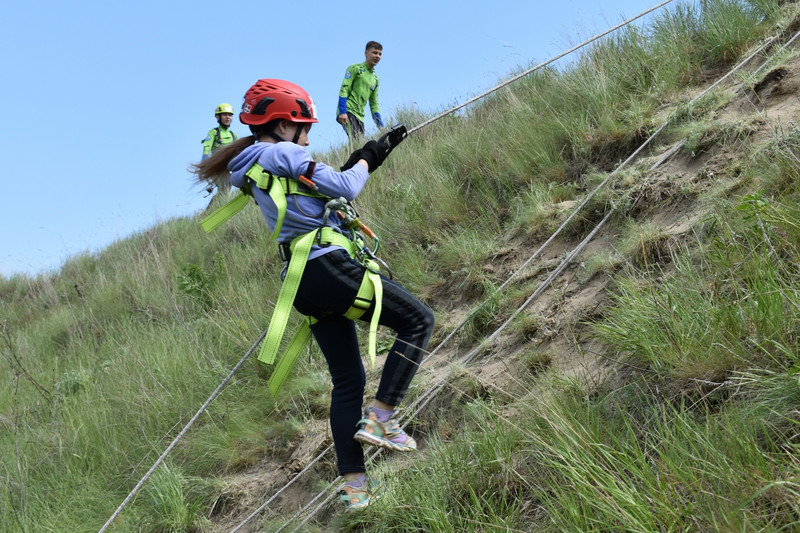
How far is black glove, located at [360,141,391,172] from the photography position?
3326 mm

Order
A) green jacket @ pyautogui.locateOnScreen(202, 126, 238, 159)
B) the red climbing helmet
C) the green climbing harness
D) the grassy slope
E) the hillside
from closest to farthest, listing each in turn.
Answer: the grassy slope → the green climbing harness → the red climbing helmet → the hillside → green jacket @ pyautogui.locateOnScreen(202, 126, 238, 159)

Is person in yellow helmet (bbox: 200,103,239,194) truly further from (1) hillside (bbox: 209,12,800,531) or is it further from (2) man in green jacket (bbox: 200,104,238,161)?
(1) hillside (bbox: 209,12,800,531)

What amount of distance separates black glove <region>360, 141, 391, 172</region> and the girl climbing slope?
48 mm

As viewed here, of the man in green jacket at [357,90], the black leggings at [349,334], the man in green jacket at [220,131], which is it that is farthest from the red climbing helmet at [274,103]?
the man in green jacket at [220,131]

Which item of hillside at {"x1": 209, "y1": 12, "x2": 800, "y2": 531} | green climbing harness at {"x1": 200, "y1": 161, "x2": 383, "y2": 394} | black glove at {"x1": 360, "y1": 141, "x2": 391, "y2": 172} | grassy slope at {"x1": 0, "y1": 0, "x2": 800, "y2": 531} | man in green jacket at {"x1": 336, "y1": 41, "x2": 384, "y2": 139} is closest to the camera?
grassy slope at {"x1": 0, "y1": 0, "x2": 800, "y2": 531}

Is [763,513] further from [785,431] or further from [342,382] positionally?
[342,382]

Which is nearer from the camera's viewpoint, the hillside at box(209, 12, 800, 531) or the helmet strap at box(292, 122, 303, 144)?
the helmet strap at box(292, 122, 303, 144)

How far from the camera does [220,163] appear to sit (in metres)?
3.45

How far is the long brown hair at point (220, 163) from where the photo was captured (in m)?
3.41

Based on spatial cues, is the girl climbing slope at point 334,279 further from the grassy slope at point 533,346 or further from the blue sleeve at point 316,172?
the grassy slope at point 533,346

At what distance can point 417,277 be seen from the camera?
534cm

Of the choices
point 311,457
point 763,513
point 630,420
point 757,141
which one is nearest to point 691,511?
point 763,513

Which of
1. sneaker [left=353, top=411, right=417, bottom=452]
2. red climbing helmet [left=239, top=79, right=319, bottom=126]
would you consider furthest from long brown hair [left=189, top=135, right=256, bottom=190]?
sneaker [left=353, top=411, right=417, bottom=452]

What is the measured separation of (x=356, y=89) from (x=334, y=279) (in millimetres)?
8583
